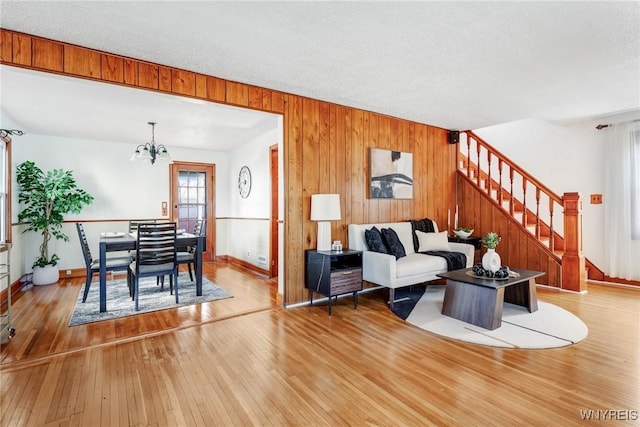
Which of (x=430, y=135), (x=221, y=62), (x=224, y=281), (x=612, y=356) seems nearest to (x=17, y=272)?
(x=224, y=281)

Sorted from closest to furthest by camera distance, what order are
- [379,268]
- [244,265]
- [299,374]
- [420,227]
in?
[299,374], [379,268], [420,227], [244,265]

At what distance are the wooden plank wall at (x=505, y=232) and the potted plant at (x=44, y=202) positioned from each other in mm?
6289

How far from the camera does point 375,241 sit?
4008mm

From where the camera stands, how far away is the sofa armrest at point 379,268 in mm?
3652

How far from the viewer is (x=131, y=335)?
2939mm

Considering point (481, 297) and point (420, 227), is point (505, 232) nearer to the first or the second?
point (420, 227)

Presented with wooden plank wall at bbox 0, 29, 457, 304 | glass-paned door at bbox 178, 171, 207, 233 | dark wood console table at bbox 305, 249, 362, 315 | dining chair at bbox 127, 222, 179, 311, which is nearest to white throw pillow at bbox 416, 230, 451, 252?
wooden plank wall at bbox 0, 29, 457, 304

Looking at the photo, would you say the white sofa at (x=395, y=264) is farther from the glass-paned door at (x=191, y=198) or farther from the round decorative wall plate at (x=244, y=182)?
the glass-paned door at (x=191, y=198)

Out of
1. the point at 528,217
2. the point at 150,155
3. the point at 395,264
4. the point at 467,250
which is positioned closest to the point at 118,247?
the point at 150,155

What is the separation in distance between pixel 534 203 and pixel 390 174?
2766 mm

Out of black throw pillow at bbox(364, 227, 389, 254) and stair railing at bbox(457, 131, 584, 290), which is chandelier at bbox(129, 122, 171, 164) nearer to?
black throw pillow at bbox(364, 227, 389, 254)

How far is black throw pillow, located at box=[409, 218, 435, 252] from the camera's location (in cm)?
466

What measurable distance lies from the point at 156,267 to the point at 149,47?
237cm

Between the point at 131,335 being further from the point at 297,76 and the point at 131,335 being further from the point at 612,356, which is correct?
the point at 612,356
